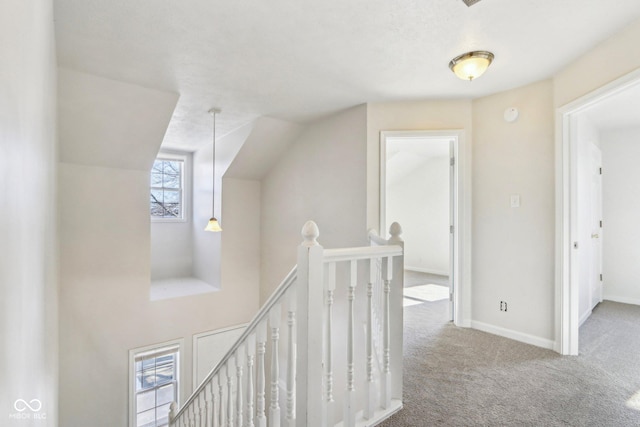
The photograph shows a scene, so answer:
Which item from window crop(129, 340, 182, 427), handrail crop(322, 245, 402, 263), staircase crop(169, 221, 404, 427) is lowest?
window crop(129, 340, 182, 427)

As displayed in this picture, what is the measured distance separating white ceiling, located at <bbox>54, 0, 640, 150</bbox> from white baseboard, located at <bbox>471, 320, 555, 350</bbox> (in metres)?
2.32

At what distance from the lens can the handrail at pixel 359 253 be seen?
A: 1.50m

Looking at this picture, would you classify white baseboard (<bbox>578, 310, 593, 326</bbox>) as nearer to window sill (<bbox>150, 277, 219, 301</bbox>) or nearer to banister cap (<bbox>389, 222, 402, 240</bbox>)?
banister cap (<bbox>389, 222, 402, 240</bbox>)

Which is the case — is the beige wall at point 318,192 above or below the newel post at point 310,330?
above

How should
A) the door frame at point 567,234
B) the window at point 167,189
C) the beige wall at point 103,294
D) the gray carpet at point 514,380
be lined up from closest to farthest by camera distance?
the gray carpet at point 514,380 → the door frame at point 567,234 → the beige wall at point 103,294 → the window at point 167,189

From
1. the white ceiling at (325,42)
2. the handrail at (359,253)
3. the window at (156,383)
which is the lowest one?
the window at (156,383)

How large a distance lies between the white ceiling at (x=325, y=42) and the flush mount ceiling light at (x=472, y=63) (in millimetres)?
62

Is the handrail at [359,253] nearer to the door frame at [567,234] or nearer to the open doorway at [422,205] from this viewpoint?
the door frame at [567,234]

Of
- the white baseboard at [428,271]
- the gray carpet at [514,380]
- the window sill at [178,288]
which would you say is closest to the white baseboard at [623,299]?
the gray carpet at [514,380]

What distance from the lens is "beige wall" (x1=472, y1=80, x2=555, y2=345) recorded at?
2818mm

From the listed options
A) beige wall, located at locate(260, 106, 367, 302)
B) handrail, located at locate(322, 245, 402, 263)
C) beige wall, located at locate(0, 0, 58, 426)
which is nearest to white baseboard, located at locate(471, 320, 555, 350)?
beige wall, located at locate(260, 106, 367, 302)

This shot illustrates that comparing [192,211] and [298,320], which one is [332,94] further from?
[192,211]

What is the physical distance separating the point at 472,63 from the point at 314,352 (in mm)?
2361

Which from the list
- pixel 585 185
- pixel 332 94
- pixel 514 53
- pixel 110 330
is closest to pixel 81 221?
pixel 110 330
